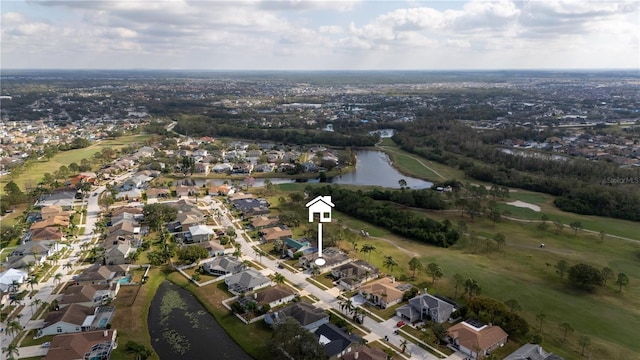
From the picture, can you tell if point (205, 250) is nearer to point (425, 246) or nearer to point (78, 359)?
point (78, 359)

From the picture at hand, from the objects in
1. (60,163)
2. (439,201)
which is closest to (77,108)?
(60,163)

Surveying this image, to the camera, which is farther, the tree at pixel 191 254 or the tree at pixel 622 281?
the tree at pixel 191 254

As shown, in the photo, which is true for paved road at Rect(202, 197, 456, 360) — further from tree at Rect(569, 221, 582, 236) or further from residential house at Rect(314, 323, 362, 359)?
tree at Rect(569, 221, 582, 236)

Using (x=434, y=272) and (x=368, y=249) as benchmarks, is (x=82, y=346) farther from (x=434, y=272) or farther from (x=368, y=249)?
(x=434, y=272)

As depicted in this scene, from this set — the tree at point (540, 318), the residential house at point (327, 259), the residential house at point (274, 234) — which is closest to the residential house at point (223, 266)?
the residential house at point (327, 259)

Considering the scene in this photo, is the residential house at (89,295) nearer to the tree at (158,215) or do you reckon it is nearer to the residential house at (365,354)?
the tree at (158,215)

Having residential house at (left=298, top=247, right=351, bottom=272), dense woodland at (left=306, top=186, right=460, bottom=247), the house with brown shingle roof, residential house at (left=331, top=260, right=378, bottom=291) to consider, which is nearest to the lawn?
dense woodland at (left=306, top=186, right=460, bottom=247)

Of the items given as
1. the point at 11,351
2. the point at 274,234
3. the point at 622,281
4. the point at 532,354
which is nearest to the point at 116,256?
the point at 11,351
